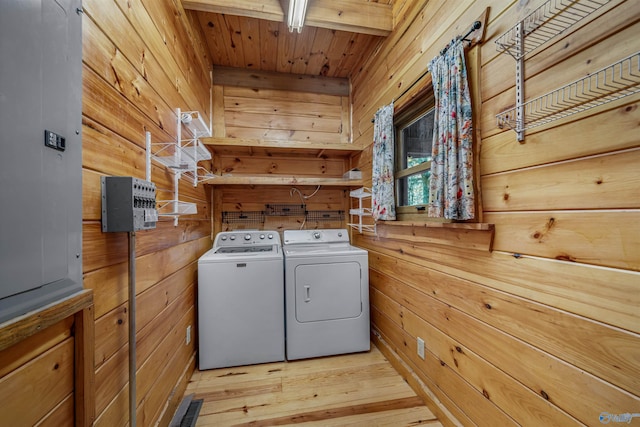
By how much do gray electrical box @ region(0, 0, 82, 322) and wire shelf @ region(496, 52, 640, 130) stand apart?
4.60 ft

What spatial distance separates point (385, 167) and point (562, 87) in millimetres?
1218

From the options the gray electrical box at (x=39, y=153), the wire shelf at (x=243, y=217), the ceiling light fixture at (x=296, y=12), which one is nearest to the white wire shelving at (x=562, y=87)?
the ceiling light fixture at (x=296, y=12)

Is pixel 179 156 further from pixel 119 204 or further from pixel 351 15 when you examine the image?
pixel 351 15

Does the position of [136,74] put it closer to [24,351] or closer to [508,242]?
[24,351]

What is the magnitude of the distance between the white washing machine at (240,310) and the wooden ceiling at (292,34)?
6.24 feet

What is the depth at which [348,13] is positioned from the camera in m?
1.99

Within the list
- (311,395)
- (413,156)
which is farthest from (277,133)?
(311,395)

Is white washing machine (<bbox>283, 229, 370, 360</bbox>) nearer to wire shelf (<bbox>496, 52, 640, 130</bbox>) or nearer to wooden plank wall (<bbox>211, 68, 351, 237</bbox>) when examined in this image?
wooden plank wall (<bbox>211, 68, 351, 237</bbox>)

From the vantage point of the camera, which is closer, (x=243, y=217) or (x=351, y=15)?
(x=351, y=15)

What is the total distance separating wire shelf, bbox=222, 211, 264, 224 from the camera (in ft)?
9.15

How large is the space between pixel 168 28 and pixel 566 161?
2149mm

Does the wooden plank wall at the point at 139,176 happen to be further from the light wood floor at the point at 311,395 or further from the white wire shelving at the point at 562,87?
the white wire shelving at the point at 562,87

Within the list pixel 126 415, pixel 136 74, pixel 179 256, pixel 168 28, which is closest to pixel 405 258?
pixel 179 256

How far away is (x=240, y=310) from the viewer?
2.04 metres
